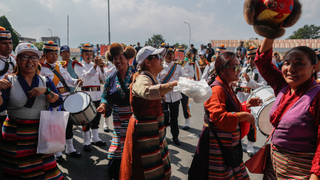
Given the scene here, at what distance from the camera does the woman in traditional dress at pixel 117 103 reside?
321cm

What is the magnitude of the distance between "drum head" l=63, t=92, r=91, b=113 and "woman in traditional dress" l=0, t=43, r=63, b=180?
80 centimetres

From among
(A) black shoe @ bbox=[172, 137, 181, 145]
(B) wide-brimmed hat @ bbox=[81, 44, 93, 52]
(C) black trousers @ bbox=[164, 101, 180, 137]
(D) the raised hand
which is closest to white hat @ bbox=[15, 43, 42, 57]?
(D) the raised hand

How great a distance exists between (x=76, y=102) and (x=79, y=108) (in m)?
0.17

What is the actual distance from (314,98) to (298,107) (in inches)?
5.3

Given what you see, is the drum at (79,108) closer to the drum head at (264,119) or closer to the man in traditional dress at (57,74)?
the man in traditional dress at (57,74)

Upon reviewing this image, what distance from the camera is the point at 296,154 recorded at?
1721 mm

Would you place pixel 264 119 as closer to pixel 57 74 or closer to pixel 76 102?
pixel 76 102

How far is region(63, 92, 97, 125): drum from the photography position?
326cm

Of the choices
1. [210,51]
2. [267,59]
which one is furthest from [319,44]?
[267,59]

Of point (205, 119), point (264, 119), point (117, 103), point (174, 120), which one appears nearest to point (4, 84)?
point (117, 103)

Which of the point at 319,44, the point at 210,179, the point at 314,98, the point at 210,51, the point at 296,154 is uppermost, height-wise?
the point at 319,44

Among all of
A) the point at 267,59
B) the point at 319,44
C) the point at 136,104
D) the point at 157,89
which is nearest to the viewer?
the point at 157,89

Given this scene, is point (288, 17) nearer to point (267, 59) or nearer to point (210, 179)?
point (267, 59)

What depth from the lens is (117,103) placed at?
3291 millimetres
